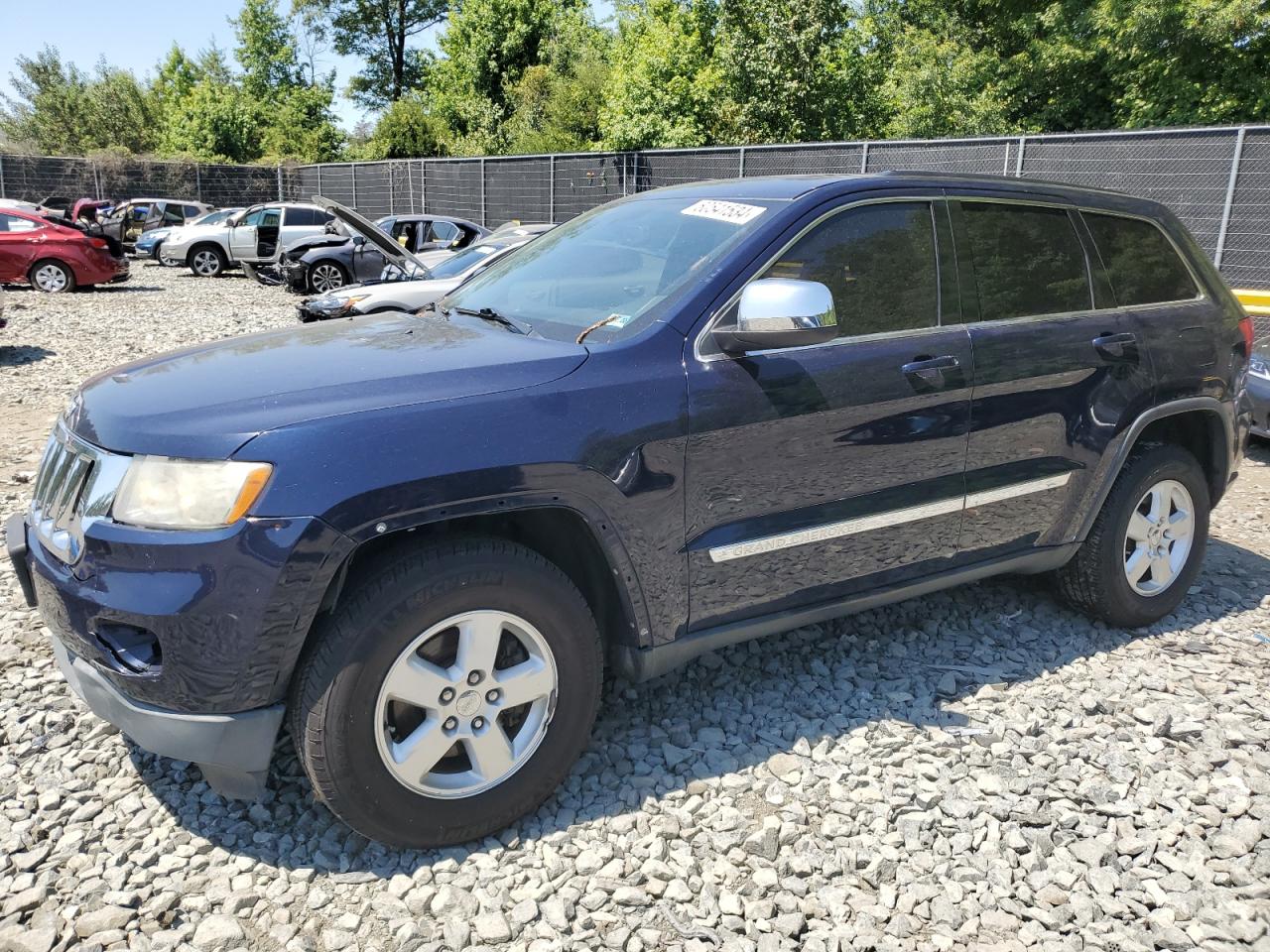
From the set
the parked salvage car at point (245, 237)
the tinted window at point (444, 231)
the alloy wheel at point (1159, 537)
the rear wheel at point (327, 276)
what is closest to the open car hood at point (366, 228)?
the alloy wheel at point (1159, 537)

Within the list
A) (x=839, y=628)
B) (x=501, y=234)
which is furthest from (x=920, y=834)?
(x=501, y=234)

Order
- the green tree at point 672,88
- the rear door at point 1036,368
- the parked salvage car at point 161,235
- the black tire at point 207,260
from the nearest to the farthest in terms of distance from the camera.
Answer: the rear door at point 1036,368
the black tire at point 207,260
the parked salvage car at point 161,235
the green tree at point 672,88

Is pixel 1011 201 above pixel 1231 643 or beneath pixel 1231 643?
above

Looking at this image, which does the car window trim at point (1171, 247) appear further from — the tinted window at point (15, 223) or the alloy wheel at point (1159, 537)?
the tinted window at point (15, 223)

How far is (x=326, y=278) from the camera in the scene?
667 inches

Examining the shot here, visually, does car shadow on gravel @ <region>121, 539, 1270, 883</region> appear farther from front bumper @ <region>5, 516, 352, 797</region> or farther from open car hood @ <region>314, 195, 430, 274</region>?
open car hood @ <region>314, 195, 430, 274</region>

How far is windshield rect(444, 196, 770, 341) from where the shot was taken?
3.17 metres

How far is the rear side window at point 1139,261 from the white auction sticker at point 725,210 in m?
1.61

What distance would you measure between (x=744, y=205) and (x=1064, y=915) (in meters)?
2.38

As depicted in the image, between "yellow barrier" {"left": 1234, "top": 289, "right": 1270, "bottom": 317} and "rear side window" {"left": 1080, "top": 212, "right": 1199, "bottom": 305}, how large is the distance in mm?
6955

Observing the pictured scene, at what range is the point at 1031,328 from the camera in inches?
146

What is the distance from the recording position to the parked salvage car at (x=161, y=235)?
22.4 m

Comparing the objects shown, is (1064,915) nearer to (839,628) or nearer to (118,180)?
(839,628)

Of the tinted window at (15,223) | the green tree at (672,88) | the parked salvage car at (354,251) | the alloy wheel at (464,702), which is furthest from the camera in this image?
the green tree at (672,88)
